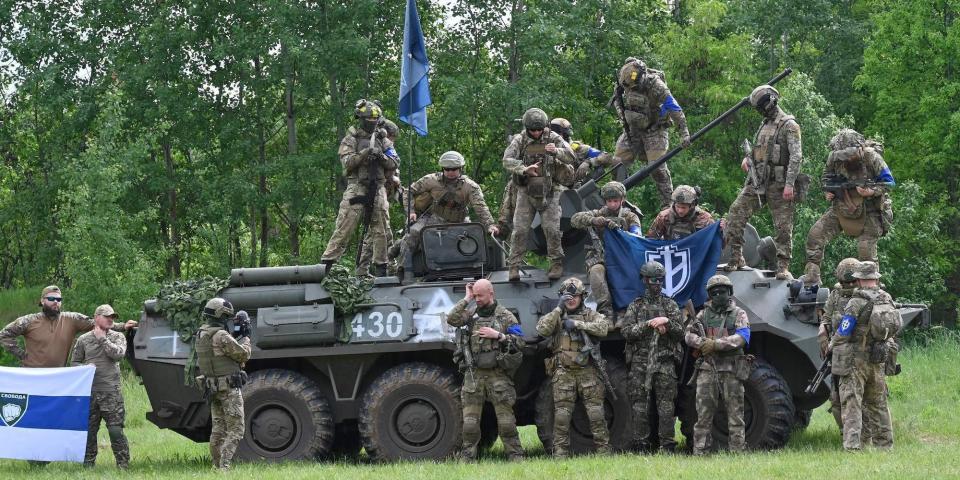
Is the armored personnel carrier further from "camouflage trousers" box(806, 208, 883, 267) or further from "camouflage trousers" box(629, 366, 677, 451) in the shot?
"camouflage trousers" box(806, 208, 883, 267)

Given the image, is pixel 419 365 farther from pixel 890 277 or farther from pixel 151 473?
pixel 890 277

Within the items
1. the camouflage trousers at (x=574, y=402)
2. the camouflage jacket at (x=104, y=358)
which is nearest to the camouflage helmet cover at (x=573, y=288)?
the camouflage trousers at (x=574, y=402)

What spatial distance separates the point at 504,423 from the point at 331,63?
63.2 ft

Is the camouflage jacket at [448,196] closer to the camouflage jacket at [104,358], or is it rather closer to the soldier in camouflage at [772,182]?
the soldier in camouflage at [772,182]

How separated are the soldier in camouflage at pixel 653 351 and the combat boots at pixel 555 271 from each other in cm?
120

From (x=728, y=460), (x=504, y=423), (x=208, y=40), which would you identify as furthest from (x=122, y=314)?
(x=728, y=460)

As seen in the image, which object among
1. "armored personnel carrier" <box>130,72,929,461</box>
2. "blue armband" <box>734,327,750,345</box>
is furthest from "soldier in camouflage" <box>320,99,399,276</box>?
"blue armband" <box>734,327,750,345</box>

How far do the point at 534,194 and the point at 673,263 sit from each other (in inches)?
72.3

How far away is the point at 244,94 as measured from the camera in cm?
3812

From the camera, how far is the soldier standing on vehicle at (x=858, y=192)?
16734mm

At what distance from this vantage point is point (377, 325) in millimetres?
16719

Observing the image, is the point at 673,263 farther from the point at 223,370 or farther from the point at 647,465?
the point at 223,370

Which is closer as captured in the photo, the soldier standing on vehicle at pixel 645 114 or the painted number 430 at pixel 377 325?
the painted number 430 at pixel 377 325

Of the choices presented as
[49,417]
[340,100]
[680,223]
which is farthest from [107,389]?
[340,100]
